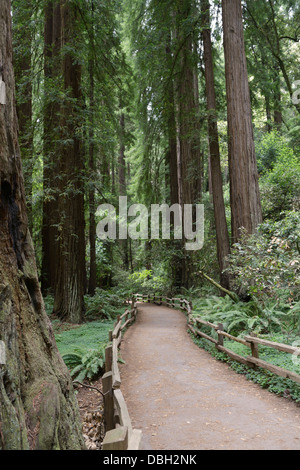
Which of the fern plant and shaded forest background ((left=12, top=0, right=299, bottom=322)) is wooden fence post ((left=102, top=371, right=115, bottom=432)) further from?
shaded forest background ((left=12, top=0, right=299, bottom=322))

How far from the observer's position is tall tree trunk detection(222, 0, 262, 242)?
11.0 m

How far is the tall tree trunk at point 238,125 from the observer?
1105 centimetres

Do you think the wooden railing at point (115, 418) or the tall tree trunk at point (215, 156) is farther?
the tall tree trunk at point (215, 156)

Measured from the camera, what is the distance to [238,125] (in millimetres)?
11328

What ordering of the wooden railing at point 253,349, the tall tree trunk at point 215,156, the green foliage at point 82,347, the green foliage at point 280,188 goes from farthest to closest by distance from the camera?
the tall tree trunk at point 215,156 < the green foliage at point 280,188 < the green foliage at point 82,347 < the wooden railing at point 253,349

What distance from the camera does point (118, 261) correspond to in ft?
Result: 80.5

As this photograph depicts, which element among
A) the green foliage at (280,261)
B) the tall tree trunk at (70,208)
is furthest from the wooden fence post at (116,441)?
the tall tree trunk at (70,208)

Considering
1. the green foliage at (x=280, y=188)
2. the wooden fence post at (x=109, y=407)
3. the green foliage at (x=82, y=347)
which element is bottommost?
the green foliage at (x=82, y=347)

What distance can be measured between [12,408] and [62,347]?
605 centimetres

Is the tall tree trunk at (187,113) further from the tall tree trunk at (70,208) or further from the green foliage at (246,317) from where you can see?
the green foliage at (246,317)

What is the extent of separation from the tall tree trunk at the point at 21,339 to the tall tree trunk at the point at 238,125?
867cm

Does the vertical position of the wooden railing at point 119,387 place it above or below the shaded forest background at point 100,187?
below

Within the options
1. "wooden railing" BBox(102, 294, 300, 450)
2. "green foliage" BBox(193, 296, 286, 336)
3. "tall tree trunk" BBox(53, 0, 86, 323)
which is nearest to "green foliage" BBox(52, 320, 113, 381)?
"wooden railing" BBox(102, 294, 300, 450)
